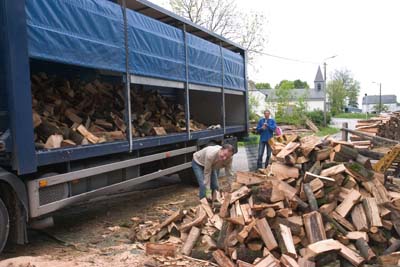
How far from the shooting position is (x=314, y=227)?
4.26 metres

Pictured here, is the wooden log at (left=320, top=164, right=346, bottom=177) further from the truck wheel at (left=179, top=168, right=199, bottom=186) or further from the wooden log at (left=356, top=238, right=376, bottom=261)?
the truck wheel at (left=179, top=168, right=199, bottom=186)

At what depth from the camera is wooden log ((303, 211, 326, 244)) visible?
4211 mm

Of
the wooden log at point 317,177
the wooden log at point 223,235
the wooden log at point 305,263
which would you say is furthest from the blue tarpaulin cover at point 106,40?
the wooden log at point 305,263

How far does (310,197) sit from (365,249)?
807 millimetres

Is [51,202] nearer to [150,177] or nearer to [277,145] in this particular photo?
[150,177]

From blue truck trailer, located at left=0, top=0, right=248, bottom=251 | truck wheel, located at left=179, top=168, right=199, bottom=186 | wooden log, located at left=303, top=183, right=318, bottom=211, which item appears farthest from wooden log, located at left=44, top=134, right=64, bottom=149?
truck wheel, located at left=179, top=168, right=199, bottom=186

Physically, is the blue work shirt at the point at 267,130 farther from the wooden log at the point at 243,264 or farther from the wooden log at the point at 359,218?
the wooden log at the point at 243,264

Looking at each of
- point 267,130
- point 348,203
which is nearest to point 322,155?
point 348,203

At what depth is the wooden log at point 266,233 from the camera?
165 inches

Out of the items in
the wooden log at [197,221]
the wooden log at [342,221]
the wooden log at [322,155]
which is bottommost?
the wooden log at [197,221]

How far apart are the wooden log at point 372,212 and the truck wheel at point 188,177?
4.66m

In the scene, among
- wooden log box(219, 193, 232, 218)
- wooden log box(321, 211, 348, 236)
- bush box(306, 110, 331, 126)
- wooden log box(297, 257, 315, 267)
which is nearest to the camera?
wooden log box(297, 257, 315, 267)

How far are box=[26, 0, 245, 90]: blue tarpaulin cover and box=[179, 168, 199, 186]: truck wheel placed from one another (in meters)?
2.07

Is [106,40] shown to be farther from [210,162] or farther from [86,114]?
[210,162]
